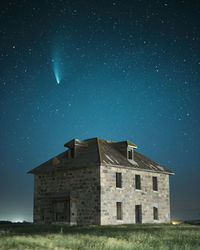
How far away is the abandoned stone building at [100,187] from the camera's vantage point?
32.2m

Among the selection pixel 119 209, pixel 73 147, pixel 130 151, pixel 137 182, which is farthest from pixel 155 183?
pixel 73 147

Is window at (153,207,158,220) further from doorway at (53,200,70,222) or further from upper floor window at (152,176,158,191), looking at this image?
doorway at (53,200,70,222)

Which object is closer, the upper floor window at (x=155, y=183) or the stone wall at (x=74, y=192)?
the stone wall at (x=74, y=192)

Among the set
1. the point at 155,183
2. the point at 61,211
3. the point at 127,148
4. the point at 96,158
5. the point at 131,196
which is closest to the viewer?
the point at 96,158

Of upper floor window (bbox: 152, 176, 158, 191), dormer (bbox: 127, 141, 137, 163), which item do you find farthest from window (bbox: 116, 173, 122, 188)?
upper floor window (bbox: 152, 176, 158, 191)

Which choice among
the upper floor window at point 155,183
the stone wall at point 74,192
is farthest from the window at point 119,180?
the upper floor window at point 155,183

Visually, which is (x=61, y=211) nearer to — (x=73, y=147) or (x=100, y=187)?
(x=100, y=187)

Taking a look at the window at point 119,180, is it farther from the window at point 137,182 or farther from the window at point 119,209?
the window at point 137,182

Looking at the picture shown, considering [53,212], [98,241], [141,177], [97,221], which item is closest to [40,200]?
[53,212]

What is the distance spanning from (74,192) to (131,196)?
514 centimetres

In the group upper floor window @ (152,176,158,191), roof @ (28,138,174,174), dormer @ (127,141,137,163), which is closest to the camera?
roof @ (28,138,174,174)

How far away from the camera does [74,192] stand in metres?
33.3

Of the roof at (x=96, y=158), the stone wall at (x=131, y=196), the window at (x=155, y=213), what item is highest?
the roof at (x=96, y=158)

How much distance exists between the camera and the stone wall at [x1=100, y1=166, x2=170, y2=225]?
32.1 metres
